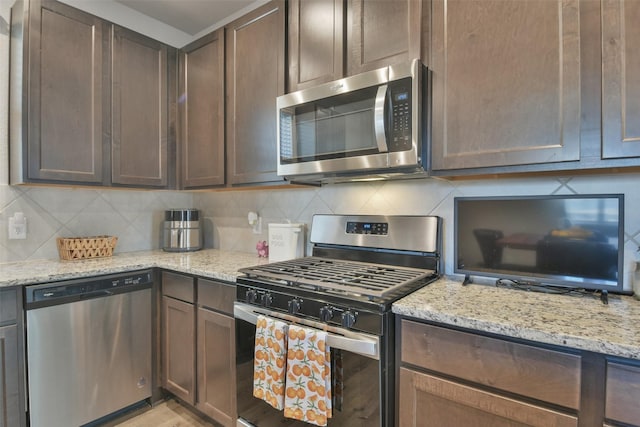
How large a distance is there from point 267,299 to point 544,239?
117 cm

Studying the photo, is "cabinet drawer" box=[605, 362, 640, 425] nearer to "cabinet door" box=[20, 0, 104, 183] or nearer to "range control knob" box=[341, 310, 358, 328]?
"range control knob" box=[341, 310, 358, 328]

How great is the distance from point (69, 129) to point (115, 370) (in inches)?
56.3

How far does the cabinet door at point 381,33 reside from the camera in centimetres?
139

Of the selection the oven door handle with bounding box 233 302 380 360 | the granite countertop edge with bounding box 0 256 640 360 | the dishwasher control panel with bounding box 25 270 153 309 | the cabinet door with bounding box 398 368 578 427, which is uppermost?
the granite countertop edge with bounding box 0 256 640 360

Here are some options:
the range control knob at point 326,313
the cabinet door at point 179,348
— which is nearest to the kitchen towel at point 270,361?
the range control knob at point 326,313

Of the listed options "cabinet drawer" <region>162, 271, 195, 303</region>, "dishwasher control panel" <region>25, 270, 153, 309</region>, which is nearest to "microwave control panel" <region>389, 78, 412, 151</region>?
"cabinet drawer" <region>162, 271, 195, 303</region>

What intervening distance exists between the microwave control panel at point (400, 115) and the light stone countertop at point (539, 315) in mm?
615

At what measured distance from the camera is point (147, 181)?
229cm

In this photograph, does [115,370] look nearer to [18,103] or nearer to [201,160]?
[201,160]

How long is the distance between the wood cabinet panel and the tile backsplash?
79 cm

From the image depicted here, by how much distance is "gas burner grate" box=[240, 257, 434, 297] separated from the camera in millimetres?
1234

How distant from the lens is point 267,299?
142 centimetres

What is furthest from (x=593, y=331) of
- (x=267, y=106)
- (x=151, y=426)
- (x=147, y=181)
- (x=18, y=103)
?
(x=18, y=103)

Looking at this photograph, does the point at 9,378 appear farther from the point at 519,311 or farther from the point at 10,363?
the point at 519,311
